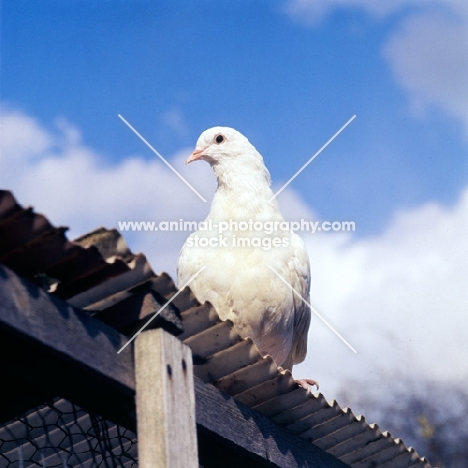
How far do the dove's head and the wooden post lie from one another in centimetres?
405

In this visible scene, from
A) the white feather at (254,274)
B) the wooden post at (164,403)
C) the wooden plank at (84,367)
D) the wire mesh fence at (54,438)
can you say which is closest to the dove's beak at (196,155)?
the white feather at (254,274)

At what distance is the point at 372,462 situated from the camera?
5.55 m

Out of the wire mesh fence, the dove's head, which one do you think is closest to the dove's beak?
the dove's head

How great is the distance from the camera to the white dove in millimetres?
6691

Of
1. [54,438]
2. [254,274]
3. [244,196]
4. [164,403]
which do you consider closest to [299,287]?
[254,274]

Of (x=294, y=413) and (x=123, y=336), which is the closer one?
(x=123, y=336)

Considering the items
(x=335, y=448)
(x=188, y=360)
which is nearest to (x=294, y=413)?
(x=335, y=448)

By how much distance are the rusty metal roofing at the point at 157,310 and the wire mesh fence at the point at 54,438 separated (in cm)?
71

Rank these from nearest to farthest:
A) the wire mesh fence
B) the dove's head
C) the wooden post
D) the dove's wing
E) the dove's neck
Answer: the wooden post → the wire mesh fence → the dove's wing → the dove's neck → the dove's head

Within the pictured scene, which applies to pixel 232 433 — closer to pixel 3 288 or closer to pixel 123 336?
pixel 123 336

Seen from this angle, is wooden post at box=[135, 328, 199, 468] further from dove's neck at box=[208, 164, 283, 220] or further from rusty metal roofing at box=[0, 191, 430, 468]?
dove's neck at box=[208, 164, 283, 220]

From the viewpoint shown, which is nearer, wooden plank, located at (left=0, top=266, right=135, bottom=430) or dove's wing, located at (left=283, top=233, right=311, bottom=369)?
wooden plank, located at (left=0, top=266, right=135, bottom=430)

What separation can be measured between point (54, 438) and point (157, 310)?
1703 millimetres

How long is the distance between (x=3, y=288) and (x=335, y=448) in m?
2.84
